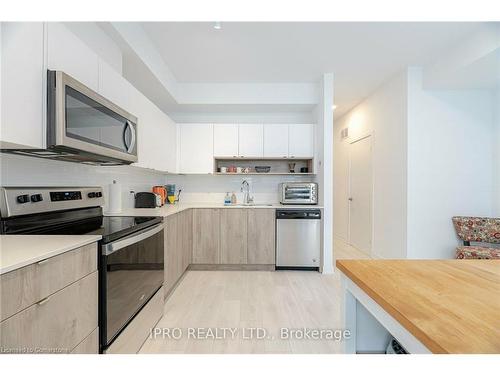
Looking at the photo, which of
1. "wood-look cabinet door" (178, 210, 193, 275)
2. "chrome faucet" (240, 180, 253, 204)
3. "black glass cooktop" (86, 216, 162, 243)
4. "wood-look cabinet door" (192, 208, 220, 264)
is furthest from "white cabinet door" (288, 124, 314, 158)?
"black glass cooktop" (86, 216, 162, 243)

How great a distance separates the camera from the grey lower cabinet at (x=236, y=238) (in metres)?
3.53

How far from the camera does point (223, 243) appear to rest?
354 cm

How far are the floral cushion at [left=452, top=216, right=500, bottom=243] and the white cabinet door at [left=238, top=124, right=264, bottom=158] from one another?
2.74 meters

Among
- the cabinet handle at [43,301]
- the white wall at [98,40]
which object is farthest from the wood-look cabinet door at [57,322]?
the white wall at [98,40]

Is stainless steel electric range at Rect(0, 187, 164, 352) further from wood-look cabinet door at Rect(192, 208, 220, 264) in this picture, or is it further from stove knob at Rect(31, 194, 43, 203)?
wood-look cabinet door at Rect(192, 208, 220, 264)

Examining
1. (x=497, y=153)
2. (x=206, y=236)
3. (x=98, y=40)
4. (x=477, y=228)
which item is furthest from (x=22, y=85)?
(x=497, y=153)

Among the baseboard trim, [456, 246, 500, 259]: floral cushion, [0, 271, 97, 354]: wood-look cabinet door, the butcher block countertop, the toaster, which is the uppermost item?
the toaster

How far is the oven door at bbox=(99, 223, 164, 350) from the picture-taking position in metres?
1.35

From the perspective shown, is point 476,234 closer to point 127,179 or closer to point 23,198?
point 127,179

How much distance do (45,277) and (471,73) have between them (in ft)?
13.6

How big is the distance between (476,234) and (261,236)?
8.58ft

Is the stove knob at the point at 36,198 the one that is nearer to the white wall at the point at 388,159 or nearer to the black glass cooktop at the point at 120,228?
the black glass cooktop at the point at 120,228

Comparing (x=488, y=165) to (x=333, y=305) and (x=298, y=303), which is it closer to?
(x=333, y=305)

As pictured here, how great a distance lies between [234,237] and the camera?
11.6 feet
